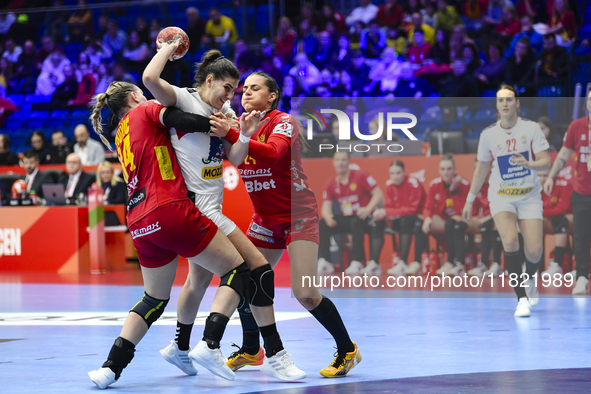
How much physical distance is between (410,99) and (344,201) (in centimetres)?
274

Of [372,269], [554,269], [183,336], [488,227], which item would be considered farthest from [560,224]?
[183,336]

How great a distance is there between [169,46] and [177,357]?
1679 millimetres

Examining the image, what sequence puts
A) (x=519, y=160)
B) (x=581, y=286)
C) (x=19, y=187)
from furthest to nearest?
(x=19, y=187) → (x=581, y=286) → (x=519, y=160)

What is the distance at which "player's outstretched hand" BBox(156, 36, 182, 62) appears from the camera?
3795 mm

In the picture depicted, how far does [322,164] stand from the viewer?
9.69 m

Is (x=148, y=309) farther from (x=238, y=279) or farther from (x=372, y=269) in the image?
(x=372, y=269)

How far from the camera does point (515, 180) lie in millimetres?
6910

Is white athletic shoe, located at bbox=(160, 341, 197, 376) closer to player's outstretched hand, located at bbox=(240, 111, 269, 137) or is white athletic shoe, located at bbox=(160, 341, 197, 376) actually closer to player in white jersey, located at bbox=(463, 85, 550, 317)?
player's outstretched hand, located at bbox=(240, 111, 269, 137)

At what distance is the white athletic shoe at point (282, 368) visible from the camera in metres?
3.96

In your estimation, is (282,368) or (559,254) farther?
(559,254)

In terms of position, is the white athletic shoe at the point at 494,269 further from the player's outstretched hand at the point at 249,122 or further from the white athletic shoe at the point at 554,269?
the player's outstretched hand at the point at 249,122

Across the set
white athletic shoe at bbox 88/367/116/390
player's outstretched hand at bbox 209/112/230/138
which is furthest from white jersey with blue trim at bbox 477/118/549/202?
white athletic shoe at bbox 88/367/116/390

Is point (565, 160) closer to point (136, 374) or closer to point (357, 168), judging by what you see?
point (357, 168)

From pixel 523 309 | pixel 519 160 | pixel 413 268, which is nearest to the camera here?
pixel 523 309
